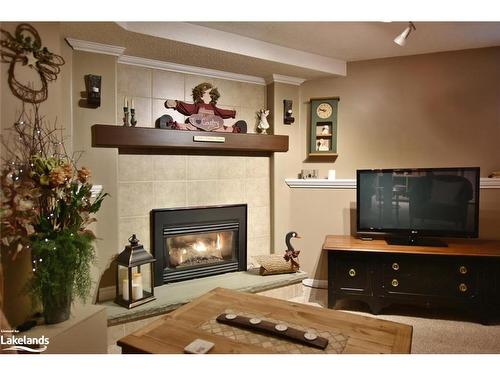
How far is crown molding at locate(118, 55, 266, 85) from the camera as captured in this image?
9.02 ft

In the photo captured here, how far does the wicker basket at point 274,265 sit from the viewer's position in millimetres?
3039

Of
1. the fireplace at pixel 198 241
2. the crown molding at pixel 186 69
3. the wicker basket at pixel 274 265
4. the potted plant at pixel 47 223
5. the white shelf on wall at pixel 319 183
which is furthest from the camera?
the white shelf on wall at pixel 319 183

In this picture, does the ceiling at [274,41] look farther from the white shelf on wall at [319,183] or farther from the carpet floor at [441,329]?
the carpet floor at [441,329]

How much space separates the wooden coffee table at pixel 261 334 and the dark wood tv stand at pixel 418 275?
4.08ft

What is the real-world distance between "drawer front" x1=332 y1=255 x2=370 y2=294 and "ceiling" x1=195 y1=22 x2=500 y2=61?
74.0 inches

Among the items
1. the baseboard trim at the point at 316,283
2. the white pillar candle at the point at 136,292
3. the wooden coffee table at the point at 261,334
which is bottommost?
the baseboard trim at the point at 316,283

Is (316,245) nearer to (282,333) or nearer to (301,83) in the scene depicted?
(301,83)

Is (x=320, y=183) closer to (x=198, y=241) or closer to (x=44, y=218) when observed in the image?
(x=198, y=241)

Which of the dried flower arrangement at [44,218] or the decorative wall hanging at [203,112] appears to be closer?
the dried flower arrangement at [44,218]

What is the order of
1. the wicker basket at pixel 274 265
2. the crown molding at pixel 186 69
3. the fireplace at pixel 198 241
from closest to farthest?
the crown molding at pixel 186 69 < the fireplace at pixel 198 241 < the wicker basket at pixel 274 265

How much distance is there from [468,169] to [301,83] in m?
1.77

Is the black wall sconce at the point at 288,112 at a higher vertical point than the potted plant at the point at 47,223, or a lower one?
higher

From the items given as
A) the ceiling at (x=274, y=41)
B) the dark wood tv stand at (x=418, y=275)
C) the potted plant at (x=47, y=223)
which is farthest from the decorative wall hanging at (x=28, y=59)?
the dark wood tv stand at (x=418, y=275)

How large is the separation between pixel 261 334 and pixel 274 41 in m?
2.38
